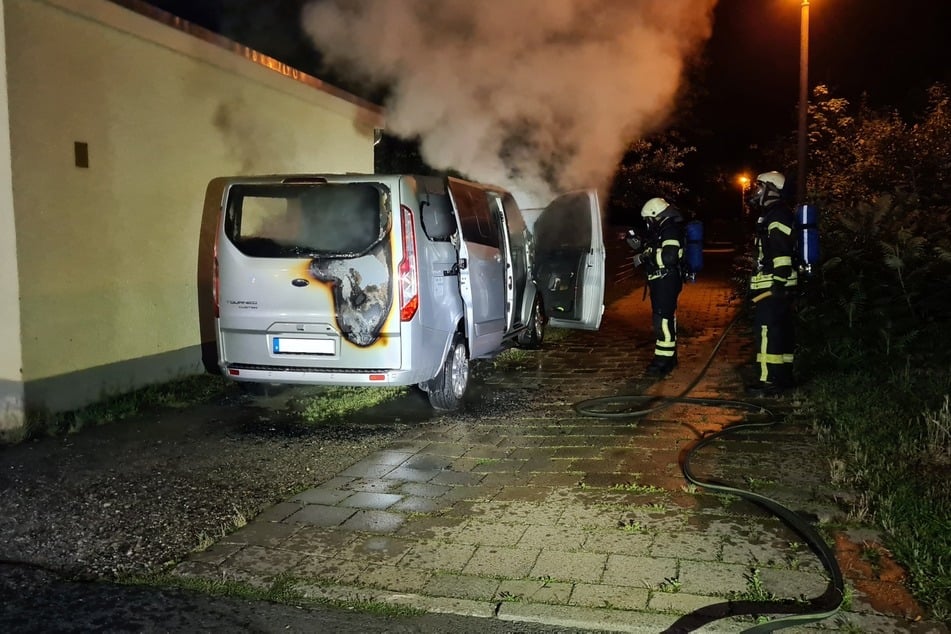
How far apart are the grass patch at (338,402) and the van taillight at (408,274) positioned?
4.09 feet

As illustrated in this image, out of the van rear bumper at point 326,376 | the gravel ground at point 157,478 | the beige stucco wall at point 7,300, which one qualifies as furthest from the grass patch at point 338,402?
the beige stucco wall at point 7,300

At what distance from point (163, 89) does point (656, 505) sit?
5742 millimetres

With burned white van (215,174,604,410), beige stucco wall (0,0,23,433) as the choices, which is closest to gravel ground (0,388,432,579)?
beige stucco wall (0,0,23,433)

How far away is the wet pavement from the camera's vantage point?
340 cm

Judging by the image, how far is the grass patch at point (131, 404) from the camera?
6117mm

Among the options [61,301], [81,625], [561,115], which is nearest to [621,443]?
[81,625]

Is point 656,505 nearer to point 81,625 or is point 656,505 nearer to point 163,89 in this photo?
point 81,625

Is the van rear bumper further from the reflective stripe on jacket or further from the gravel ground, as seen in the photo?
the reflective stripe on jacket

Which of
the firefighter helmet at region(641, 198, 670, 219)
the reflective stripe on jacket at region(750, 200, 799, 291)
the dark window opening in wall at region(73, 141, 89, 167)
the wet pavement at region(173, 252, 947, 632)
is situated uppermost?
the dark window opening in wall at region(73, 141, 89, 167)

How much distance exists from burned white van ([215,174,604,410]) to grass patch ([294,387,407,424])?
58 centimetres

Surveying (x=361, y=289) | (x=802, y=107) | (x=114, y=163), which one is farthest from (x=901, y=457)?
(x=802, y=107)

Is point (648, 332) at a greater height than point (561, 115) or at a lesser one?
lesser

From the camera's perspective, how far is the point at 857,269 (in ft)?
36.5

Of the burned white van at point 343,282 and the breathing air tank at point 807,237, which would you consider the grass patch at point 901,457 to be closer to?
the breathing air tank at point 807,237
